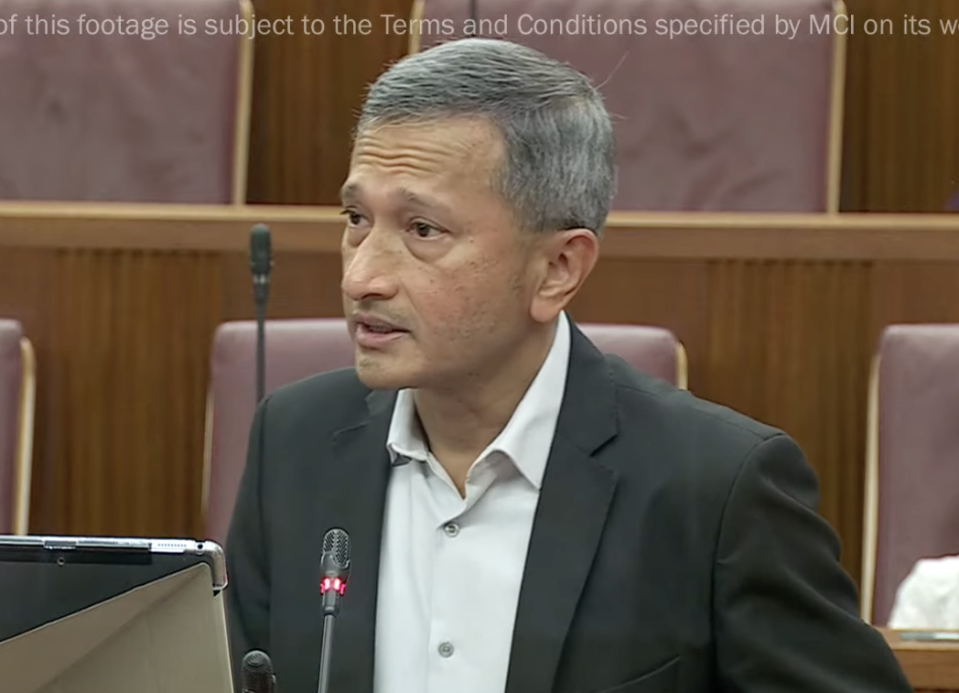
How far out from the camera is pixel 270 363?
1152mm

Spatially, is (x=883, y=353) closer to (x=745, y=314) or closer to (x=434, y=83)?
(x=745, y=314)

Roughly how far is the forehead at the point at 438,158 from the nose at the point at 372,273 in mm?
29

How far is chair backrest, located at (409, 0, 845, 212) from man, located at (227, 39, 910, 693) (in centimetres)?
64

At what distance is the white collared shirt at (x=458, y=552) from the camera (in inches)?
31.6

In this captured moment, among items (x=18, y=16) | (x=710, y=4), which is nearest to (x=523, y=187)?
(x=710, y=4)

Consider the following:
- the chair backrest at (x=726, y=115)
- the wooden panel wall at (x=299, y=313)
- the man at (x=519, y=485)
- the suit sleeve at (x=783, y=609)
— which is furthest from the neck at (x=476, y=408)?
the chair backrest at (x=726, y=115)

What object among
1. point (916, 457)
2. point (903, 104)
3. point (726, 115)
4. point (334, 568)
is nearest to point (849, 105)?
point (903, 104)

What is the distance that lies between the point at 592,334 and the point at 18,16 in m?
0.69

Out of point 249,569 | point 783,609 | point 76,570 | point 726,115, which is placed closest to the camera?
point 76,570

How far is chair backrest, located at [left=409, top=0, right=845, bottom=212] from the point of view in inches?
58.0

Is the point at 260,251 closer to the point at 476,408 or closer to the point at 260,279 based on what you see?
the point at 260,279

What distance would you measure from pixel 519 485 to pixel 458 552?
45 millimetres

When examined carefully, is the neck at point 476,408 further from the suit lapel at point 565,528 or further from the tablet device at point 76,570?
the tablet device at point 76,570

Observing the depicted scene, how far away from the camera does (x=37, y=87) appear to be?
151 centimetres
